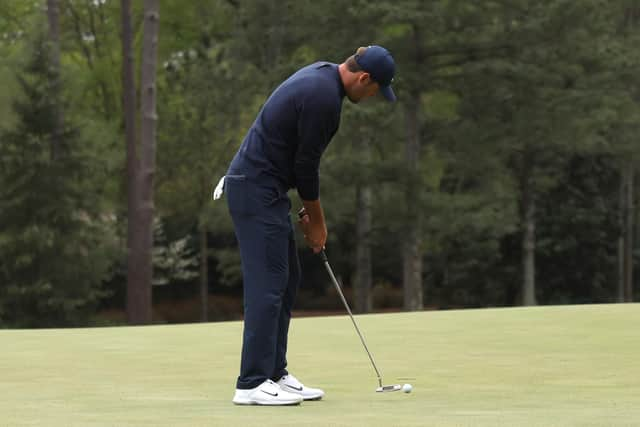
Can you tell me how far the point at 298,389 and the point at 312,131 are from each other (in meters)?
1.48

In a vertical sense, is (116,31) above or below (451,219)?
above

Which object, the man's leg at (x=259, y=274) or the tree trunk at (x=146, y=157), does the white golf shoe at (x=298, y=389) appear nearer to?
the man's leg at (x=259, y=274)

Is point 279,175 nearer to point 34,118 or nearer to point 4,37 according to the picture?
point 34,118

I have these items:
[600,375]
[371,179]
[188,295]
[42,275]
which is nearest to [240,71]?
[371,179]

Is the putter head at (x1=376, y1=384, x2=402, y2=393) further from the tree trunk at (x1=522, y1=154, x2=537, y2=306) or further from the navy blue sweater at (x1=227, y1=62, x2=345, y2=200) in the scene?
the tree trunk at (x1=522, y1=154, x2=537, y2=306)

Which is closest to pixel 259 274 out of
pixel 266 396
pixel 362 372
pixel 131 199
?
pixel 266 396

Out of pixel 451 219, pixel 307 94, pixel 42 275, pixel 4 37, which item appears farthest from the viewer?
pixel 4 37

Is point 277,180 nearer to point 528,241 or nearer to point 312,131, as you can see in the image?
point 312,131

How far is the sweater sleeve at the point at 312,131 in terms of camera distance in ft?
22.7

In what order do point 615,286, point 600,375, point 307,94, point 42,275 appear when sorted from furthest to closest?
point 615,286, point 42,275, point 600,375, point 307,94

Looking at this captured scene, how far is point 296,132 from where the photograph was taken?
7148 millimetres

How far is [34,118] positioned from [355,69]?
25.7 metres

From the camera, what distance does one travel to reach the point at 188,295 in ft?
151

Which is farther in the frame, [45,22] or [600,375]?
[45,22]
